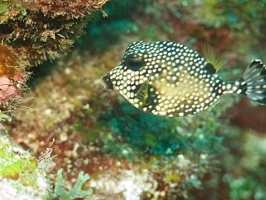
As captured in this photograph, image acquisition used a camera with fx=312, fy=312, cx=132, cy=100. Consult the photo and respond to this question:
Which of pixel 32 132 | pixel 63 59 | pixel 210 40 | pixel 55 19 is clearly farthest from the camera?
pixel 210 40

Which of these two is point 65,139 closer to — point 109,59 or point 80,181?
point 80,181

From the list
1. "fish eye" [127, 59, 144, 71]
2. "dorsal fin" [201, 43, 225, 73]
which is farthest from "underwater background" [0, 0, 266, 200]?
"fish eye" [127, 59, 144, 71]

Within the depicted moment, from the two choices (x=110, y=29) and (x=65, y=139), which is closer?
(x=65, y=139)

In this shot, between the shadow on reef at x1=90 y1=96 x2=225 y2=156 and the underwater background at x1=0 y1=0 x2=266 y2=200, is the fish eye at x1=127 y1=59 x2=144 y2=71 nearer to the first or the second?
the underwater background at x1=0 y1=0 x2=266 y2=200

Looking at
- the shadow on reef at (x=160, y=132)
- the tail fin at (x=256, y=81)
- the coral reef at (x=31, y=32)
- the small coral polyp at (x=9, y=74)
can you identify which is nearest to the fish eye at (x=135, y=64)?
the coral reef at (x=31, y=32)

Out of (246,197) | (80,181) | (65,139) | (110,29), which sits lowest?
(246,197)

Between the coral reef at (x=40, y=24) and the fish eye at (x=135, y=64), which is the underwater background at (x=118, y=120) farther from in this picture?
the fish eye at (x=135, y=64)

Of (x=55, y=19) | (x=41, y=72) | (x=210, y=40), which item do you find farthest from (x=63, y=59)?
(x=210, y=40)

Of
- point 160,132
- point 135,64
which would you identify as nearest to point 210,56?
point 135,64
